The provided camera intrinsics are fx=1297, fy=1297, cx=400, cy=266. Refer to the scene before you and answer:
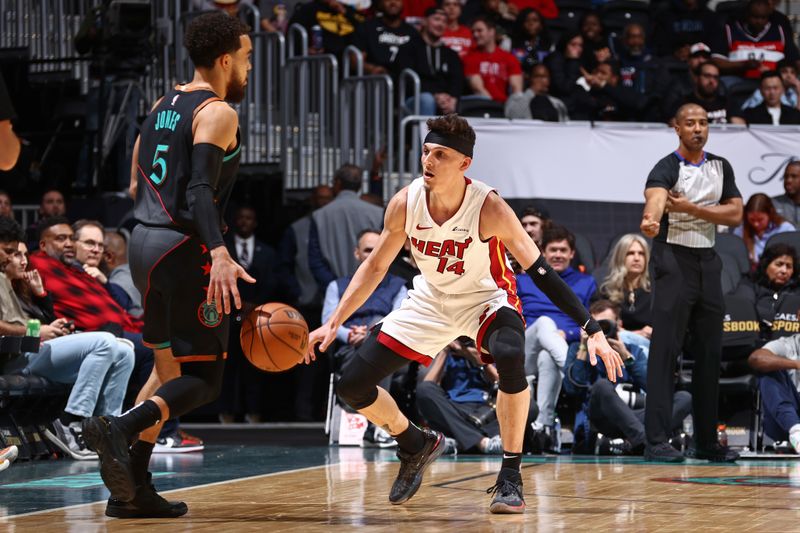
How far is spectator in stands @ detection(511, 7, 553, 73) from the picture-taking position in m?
14.5

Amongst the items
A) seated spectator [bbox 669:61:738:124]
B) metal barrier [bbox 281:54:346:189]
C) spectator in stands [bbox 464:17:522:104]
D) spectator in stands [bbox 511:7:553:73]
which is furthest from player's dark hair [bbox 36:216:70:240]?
spectator in stands [bbox 511:7:553:73]

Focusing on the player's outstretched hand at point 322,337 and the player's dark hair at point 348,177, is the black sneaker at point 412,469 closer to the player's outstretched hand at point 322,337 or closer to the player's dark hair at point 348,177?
the player's outstretched hand at point 322,337

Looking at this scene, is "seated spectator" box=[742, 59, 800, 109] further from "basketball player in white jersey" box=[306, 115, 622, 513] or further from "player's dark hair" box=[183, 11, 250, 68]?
"player's dark hair" box=[183, 11, 250, 68]

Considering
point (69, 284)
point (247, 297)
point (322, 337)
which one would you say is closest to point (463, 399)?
point (247, 297)

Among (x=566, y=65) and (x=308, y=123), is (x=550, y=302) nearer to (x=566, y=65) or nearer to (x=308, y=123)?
(x=308, y=123)

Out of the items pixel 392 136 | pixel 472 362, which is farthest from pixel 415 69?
pixel 472 362

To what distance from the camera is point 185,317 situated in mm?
5145

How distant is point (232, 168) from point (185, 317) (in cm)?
66

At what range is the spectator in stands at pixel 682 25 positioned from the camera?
15078mm

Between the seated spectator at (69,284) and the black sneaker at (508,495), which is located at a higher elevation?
the seated spectator at (69,284)

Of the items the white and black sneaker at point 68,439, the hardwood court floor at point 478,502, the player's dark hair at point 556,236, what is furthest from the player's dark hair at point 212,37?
the player's dark hair at point 556,236

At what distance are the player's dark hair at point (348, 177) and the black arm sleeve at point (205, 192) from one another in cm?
571

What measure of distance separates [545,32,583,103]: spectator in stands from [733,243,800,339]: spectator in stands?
4165 mm

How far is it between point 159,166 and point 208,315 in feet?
2.14
